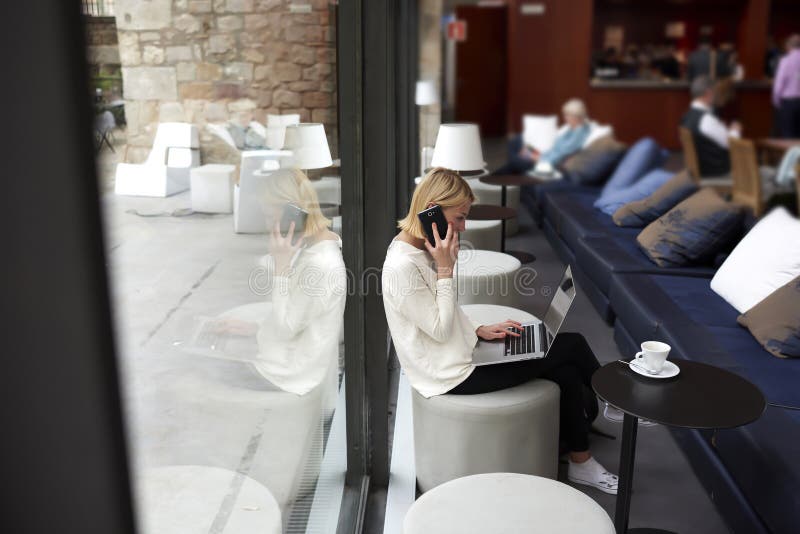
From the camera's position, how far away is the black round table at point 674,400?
207 centimetres

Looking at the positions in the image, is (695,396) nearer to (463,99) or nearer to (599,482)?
(599,482)

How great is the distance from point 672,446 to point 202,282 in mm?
2728

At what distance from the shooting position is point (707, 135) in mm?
7930

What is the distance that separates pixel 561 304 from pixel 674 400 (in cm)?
52

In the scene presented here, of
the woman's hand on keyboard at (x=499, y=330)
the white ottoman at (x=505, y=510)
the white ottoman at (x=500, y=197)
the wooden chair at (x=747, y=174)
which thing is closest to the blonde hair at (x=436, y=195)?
the woman's hand on keyboard at (x=499, y=330)

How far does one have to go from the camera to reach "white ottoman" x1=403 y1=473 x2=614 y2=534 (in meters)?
1.76

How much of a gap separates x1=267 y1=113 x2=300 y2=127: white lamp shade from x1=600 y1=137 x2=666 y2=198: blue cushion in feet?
17.2

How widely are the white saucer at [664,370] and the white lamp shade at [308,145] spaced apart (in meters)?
1.20

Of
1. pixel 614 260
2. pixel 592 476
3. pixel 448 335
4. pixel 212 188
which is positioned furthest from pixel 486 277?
pixel 212 188

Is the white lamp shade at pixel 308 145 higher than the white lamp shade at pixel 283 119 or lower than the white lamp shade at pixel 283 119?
lower

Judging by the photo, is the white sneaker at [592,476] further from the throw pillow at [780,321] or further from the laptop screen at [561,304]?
the throw pillow at [780,321]

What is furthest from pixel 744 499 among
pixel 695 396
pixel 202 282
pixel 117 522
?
pixel 117 522

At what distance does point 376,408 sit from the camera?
2775 mm

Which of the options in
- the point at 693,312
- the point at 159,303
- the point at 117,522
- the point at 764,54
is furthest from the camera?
the point at 764,54
